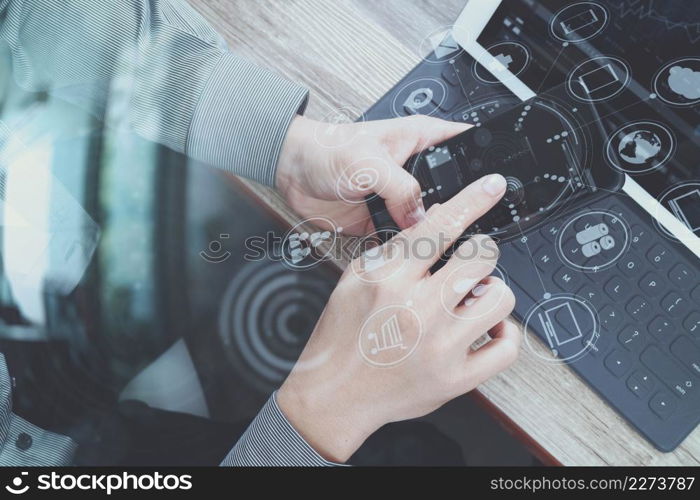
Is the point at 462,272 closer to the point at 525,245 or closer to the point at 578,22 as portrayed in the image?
the point at 525,245

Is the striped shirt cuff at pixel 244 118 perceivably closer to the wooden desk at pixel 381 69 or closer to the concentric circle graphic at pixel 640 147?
the wooden desk at pixel 381 69

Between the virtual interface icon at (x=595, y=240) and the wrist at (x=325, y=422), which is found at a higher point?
the virtual interface icon at (x=595, y=240)

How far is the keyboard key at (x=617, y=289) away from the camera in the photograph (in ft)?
1.27

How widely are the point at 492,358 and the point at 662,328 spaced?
0.42ft

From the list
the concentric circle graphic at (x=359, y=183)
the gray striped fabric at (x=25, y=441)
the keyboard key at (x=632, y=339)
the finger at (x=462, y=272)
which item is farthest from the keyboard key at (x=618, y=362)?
the gray striped fabric at (x=25, y=441)

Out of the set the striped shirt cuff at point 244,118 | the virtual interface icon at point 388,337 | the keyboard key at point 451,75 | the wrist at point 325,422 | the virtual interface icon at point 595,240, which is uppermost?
the keyboard key at point 451,75

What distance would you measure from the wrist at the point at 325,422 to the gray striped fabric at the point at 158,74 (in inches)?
7.7

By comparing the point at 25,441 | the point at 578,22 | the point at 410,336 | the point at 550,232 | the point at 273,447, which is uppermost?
the point at 578,22

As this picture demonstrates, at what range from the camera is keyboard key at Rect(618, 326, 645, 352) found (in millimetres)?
385

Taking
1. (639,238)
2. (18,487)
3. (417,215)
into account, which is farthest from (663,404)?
(18,487)

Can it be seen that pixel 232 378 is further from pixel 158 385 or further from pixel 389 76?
pixel 389 76

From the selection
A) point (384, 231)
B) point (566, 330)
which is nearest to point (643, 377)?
point (566, 330)

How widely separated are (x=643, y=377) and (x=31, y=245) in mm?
465

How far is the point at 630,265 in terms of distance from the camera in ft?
1.28
